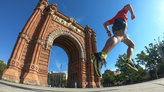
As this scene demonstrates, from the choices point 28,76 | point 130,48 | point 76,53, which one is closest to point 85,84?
point 76,53

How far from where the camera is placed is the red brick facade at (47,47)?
8.82 meters

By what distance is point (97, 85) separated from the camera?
15047mm

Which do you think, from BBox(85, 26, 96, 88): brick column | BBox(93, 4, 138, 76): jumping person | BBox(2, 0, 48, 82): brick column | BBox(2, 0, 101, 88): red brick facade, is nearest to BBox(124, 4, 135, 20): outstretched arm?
BBox(93, 4, 138, 76): jumping person

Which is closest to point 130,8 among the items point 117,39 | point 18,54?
point 117,39

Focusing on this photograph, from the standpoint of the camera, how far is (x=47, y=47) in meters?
12.1

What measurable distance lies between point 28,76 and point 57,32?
804 cm

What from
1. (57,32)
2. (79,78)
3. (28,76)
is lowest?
(79,78)

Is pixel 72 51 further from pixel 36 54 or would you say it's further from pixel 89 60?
pixel 36 54

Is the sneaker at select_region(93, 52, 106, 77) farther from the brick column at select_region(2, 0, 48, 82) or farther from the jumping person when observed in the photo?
the brick column at select_region(2, 0, 48, 82)

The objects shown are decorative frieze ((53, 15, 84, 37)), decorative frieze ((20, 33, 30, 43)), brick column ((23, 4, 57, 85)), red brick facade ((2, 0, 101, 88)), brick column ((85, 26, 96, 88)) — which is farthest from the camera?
decorative frieze ((53, 15, 84, 37))

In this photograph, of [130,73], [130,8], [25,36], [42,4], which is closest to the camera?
[130,8]

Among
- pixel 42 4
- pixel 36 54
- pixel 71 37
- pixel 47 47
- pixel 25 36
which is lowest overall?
pixel 36 54

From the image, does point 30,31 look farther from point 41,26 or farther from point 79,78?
point 79,78

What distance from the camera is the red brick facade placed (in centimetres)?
882
